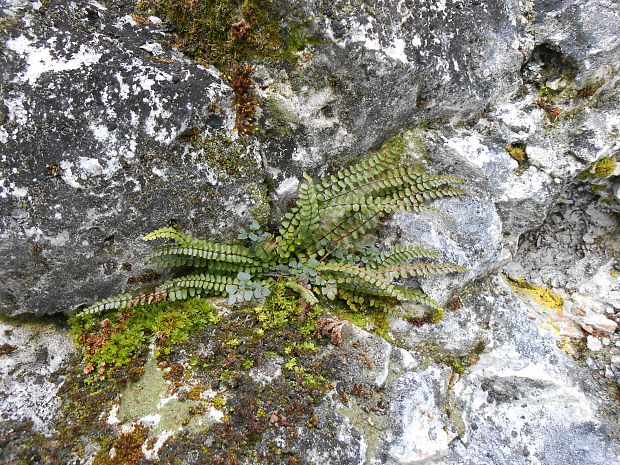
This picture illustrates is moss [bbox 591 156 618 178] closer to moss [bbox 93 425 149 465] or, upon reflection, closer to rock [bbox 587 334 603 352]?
rock [bbox 587 334 603 352]

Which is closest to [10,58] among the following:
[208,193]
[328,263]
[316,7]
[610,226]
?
[208,193]

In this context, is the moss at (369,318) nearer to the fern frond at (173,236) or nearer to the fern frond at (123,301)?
the fern frond at (173,236)

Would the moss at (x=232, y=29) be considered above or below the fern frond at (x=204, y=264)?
above

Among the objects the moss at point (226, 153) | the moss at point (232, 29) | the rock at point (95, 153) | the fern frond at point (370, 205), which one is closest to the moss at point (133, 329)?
the rock at point (95, 153)

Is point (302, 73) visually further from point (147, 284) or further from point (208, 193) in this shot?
point (147, 284)

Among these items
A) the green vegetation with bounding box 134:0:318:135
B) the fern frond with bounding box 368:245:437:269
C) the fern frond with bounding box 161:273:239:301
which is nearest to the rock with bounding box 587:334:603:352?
the fern frond with bounding box 368:245:437:269

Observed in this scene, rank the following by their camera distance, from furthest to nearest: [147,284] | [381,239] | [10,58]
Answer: [381,239] < [147,284] < [10,58]

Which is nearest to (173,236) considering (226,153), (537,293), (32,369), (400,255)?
(226,153)

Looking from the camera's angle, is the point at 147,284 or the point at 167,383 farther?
the point at 147,284
